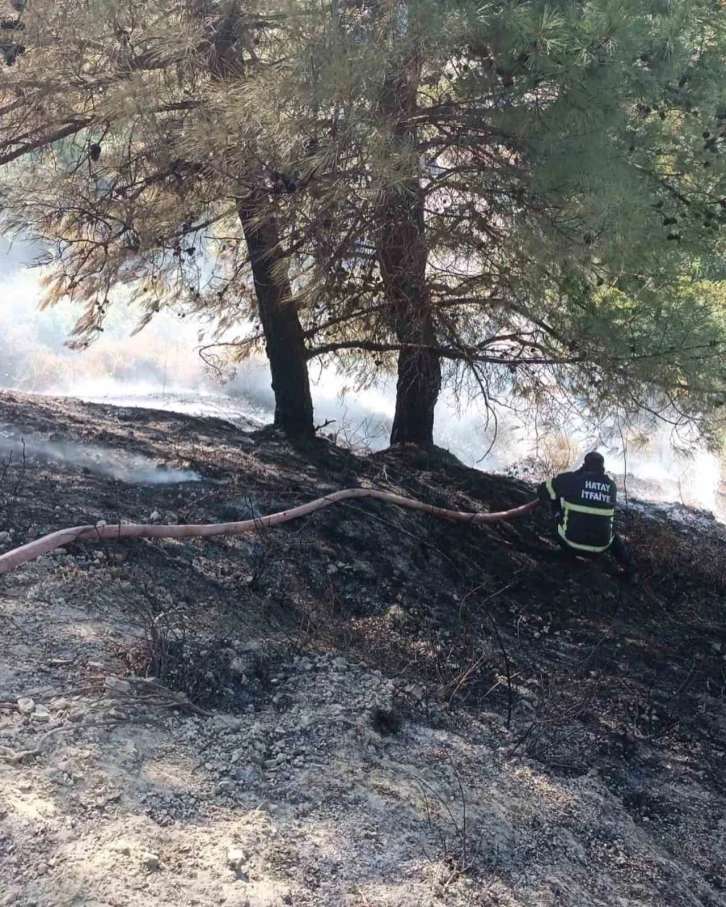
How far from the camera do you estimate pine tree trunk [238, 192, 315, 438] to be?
7.04 metres

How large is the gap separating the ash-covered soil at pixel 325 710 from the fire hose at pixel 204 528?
8cm

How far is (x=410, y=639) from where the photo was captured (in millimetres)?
4809

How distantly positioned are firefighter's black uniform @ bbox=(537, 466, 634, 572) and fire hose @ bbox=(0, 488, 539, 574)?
0.47 metres

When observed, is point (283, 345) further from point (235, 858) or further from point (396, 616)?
point (235, 858)

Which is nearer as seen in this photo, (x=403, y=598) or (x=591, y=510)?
(x=403, y=598)

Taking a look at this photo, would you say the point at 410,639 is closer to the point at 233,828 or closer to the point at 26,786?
the point at 233,828

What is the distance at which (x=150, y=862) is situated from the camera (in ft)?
7.93

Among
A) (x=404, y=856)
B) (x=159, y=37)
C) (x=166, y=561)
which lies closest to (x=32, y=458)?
(x=166, y=561)

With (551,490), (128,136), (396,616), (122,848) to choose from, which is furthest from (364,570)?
(128,136)

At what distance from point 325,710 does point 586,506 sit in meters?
3.58

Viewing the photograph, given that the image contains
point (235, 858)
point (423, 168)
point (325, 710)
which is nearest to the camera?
point (235, 858)

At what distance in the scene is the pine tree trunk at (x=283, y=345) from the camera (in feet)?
23.1

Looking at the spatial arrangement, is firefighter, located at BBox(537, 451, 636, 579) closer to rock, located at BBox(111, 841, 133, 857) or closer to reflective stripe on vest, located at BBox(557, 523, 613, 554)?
reflective stripe on vest, located at BBox(557, 523, 613, 554)

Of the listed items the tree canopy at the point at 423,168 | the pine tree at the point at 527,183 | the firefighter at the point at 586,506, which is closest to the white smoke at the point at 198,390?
the tree canopy at the point at 423,168
